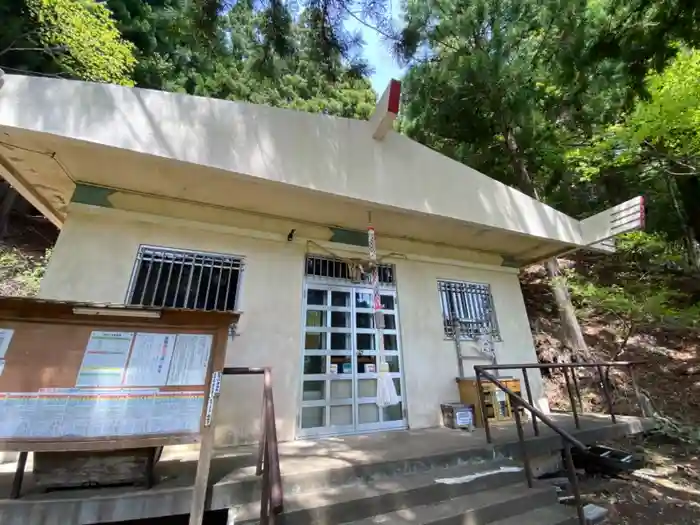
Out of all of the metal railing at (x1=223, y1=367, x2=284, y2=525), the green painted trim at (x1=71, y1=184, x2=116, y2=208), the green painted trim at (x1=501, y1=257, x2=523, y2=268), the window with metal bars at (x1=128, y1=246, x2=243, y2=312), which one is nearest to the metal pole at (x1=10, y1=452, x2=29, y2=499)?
the metal railing at (x1=223, y1=367, x2=284, y2=525)

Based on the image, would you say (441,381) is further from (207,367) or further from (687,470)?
(207,367)

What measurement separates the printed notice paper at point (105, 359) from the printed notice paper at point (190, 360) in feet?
1.02

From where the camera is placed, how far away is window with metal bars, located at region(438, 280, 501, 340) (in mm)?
5875

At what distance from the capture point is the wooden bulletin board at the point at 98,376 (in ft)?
7.19

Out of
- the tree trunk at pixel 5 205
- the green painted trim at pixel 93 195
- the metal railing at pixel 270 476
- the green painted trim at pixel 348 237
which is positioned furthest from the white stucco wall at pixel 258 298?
the tree trunk at pixel 5 205

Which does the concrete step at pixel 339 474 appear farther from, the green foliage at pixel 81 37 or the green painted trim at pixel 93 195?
the green foliage at pixel 81 37

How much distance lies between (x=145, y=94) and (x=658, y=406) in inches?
396

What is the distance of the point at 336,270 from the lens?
17.5ft

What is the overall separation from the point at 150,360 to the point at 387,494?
82.6 inches

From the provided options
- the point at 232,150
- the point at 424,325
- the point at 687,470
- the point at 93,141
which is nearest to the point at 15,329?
the point at 93,141

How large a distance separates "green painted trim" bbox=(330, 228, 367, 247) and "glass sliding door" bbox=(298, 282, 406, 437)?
0.69 metres

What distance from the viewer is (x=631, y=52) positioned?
3.63 metres

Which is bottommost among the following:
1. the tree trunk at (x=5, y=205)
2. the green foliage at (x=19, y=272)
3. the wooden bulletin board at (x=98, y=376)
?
the wooden bulletin board at (x=98, y=376)

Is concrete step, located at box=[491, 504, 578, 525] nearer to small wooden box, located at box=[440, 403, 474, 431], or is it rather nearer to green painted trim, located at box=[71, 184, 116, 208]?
small wooden box, located at box=[440, 403, 474, 431]
